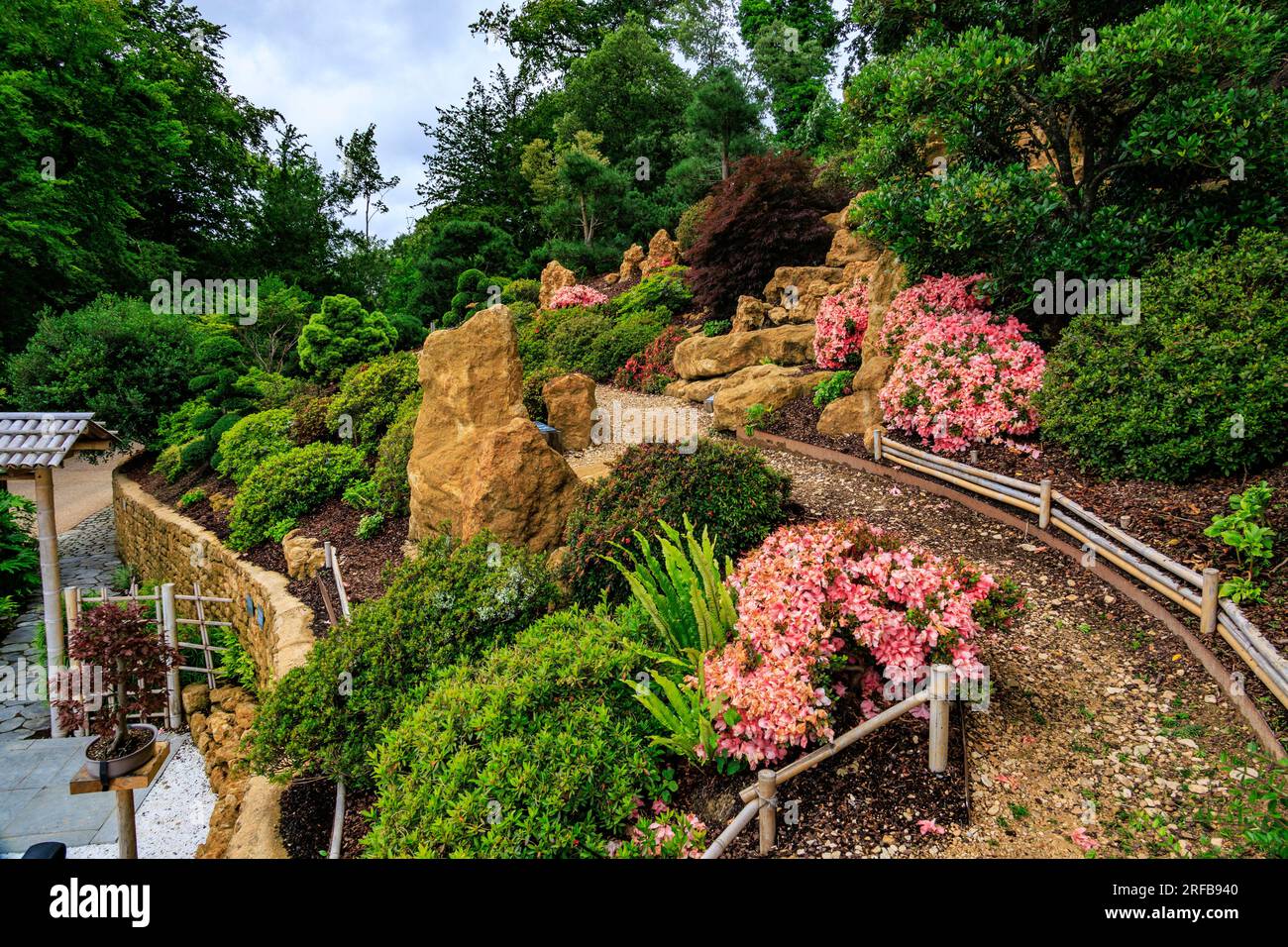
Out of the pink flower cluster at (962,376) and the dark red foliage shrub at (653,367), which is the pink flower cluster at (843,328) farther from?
the dark red foliage shrub at (653,367)

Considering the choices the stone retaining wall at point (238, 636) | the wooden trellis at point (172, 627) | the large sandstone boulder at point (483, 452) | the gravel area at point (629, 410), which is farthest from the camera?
the gravel area at point (629, 410)

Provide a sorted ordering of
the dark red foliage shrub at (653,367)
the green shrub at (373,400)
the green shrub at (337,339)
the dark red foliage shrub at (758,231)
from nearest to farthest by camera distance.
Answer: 1. the green shrub at (373,400)
2. the dark red foliage shrub at (653,367)
3. the dark red foliage shrub at (758,231)
4. the green shrub at (337,339)

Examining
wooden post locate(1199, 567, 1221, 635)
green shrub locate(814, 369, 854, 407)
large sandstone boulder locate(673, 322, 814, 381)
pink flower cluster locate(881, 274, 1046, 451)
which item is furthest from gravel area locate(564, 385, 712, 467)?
wooden post locate(1199, 567, 1221, 635)

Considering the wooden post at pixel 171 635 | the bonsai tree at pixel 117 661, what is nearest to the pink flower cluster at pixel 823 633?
the bonsai tree at pixel 117 661

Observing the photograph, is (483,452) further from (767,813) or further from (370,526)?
(767,813)

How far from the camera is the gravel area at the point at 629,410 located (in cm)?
834

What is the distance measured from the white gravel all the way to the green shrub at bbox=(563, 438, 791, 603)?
3.54 meters

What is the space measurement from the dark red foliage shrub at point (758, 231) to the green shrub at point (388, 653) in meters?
9.20

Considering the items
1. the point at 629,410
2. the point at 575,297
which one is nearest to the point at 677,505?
the point at 629,410

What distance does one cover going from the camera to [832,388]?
8.59 m

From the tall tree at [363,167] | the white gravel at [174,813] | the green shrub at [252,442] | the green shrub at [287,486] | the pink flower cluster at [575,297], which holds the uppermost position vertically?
the tall tree at [363,167]

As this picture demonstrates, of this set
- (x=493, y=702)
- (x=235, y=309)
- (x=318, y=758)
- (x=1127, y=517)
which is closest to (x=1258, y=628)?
(x=1127, y=517)

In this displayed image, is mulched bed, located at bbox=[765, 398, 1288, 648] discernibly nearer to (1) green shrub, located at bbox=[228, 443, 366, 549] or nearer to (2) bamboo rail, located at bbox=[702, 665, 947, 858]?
(2) bamboo rail, located at bbox=[702, 665, 947, 858]
